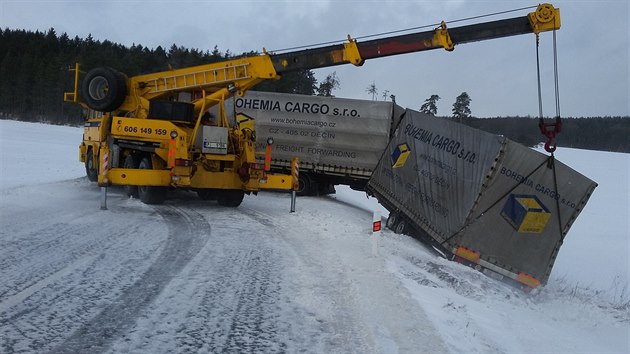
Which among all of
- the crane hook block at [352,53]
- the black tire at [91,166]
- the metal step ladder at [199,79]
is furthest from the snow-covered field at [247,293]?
the crane hook block at [352,53]

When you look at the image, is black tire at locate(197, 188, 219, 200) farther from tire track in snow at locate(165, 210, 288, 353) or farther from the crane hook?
the crane hook

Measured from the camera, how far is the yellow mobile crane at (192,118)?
37.1 ft

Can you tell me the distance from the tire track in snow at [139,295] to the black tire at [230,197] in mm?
3186

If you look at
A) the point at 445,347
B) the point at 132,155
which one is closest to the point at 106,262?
the point at 445,347

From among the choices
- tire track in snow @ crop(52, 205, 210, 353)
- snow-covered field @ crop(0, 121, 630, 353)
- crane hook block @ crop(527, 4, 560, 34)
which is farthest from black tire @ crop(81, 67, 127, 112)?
crane hook block @ crop(527, 4, 560, 34)

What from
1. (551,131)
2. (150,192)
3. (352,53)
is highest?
(352,53)

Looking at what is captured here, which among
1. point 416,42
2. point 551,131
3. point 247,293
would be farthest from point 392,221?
point 247,293

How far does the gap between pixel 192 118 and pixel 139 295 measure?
781 cm

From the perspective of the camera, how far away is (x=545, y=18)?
33.1 feet

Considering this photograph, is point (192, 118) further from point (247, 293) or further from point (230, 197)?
point (247, 293)

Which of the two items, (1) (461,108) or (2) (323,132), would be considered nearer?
(2) (323,132)

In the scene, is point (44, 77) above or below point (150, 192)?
above

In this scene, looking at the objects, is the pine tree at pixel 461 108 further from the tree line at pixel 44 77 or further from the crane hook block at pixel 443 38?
the crane hook block at pixel 443 38

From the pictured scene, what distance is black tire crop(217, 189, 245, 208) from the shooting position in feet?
43.2
